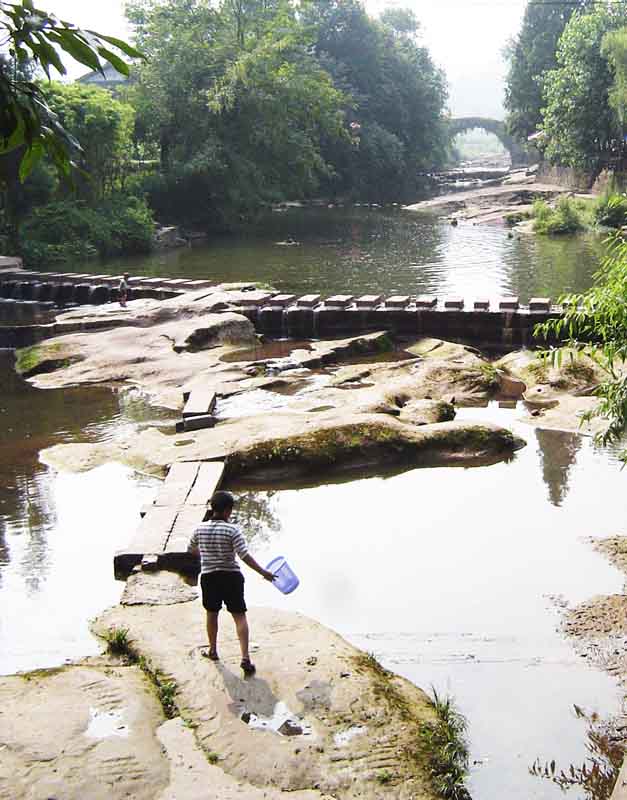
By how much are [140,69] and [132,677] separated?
4375 centimetres

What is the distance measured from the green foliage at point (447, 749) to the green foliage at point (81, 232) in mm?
31359

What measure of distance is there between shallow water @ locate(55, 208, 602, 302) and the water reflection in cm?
1325

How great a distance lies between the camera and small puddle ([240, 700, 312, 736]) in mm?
5887

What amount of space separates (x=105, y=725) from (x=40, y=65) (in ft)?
14.6

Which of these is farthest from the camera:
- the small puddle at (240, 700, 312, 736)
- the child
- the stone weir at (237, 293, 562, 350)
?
the child

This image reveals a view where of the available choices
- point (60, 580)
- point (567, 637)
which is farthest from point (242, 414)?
point (567, 637)

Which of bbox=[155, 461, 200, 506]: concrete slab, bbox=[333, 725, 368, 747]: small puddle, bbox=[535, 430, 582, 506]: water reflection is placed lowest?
bbox=[535, 430, 582, 506]: water reflection

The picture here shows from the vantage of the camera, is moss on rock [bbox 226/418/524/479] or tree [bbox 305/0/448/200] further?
tree [bbox 305/0/448/200]

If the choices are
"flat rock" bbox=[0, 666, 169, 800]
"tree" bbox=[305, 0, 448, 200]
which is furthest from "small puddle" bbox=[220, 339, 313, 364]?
"tree" bbox=[305, 0, 448, 200]

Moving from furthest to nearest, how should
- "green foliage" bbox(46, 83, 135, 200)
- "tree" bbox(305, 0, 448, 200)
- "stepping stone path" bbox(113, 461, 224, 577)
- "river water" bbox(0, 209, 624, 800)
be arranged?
"tree" bbox(305, 0, 448, 200), "green foliage" bbox(46, 83, 135, 200), "stepping stone path" bbox(113, 461, 224, 577), "river water" bbox(0, 209, 624, 800)

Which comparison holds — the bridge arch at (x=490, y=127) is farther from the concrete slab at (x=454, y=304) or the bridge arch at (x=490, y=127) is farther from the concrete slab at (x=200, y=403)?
the concrete slab at (x=200, y=403)

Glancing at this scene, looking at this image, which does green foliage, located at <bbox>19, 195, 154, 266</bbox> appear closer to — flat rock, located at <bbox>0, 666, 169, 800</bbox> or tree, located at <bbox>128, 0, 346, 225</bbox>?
tree, located at <bbox>128, 0, 346, 225</bbox>

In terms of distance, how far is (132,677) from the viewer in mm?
6613

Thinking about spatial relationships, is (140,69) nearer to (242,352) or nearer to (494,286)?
(494,286)
